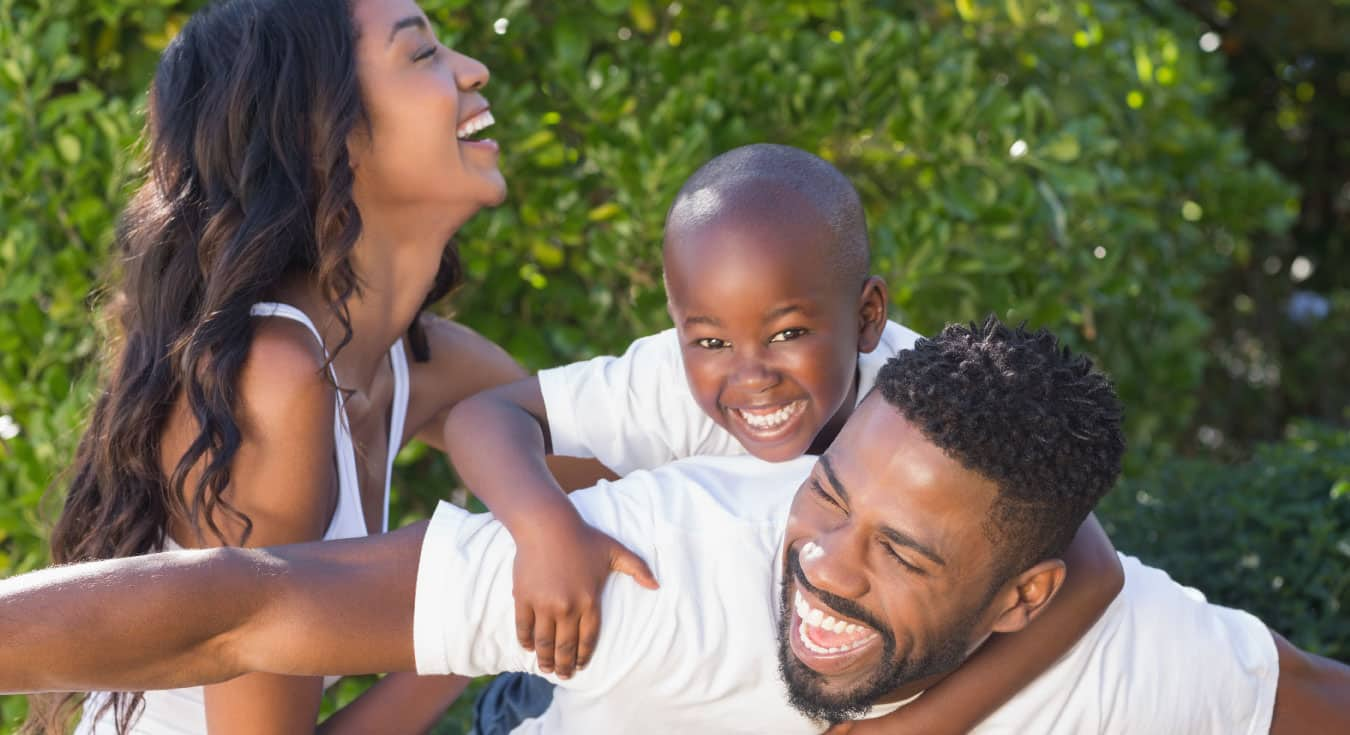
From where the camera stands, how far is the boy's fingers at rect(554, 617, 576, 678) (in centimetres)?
209

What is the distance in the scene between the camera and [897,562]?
6.57 ft

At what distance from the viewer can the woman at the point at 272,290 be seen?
252cm

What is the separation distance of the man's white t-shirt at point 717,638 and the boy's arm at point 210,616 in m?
0.05

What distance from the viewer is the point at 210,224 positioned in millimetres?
2699

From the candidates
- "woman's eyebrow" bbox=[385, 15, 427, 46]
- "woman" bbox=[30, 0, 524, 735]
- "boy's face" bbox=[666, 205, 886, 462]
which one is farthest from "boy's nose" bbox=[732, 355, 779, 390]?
"woman's eyebrow" bbox=[385, 15, 427, 46]

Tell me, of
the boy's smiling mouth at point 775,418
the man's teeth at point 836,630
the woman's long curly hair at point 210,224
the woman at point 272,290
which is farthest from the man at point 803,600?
the woman's long curly hair at point 210,224

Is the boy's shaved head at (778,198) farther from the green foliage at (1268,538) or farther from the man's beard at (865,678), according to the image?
the green foliage at (1268,538)

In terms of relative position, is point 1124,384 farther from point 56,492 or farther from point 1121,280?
point 56,492

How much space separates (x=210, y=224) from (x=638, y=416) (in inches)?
33.0

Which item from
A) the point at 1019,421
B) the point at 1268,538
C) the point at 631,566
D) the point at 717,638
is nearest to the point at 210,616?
the point at 631,566

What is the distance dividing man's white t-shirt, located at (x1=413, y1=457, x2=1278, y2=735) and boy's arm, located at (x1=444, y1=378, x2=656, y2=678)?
0.02 metres

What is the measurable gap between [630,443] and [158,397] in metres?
0.83

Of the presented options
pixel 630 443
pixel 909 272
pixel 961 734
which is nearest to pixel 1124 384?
pixel 909 272

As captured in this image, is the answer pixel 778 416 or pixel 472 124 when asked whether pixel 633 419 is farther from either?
pixel 472 124
